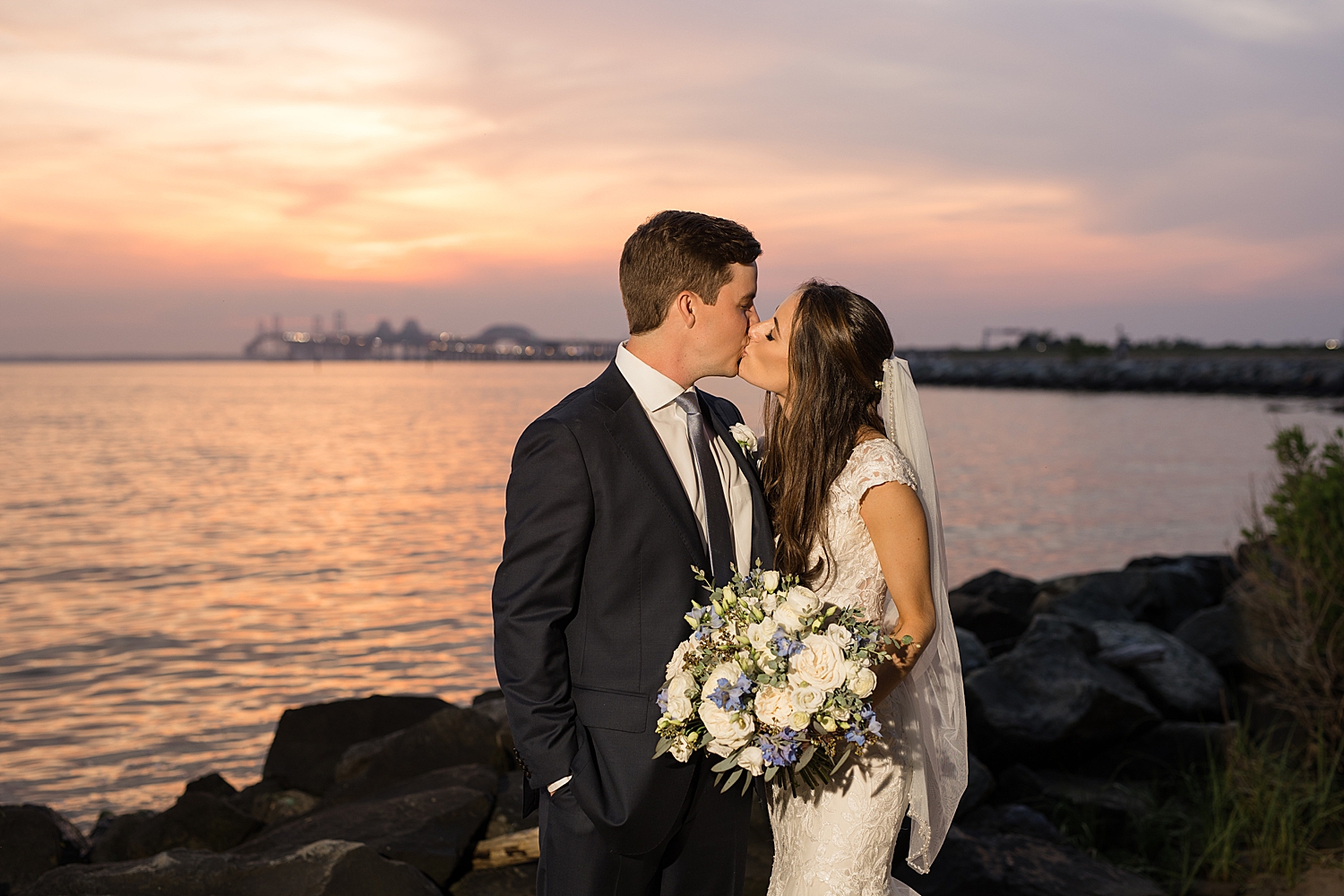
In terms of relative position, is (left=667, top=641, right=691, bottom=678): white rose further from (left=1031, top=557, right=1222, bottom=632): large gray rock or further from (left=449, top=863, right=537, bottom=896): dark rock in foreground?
(left=1031, top=557, right=1222, bottom=632): large gray rock

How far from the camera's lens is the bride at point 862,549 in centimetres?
351

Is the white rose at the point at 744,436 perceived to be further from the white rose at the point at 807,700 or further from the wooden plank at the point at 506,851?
the wooden plank at the point at 506,851

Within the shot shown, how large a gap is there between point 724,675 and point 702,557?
54cm

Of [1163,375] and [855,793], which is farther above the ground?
[1163,375]

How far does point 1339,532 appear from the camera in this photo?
6.88 metres

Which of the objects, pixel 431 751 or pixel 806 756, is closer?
pixel 806 756

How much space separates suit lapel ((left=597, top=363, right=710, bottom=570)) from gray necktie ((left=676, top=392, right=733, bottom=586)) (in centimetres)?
5

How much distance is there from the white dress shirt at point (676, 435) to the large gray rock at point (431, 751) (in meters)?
4.52

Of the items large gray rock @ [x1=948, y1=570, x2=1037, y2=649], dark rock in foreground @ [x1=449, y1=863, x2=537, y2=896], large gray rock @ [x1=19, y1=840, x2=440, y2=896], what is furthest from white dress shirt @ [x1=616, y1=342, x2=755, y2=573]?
large gray rock @ [x1=948, y1=570, x2=1037, y2=649]

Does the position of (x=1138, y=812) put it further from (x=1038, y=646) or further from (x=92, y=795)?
(x=92, y=795)

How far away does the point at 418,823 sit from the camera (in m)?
5.70

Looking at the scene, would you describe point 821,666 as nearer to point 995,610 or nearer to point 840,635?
point 840,635

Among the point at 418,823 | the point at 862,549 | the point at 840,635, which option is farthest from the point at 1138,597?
the point at 840,635

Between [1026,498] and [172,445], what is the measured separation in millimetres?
32080
